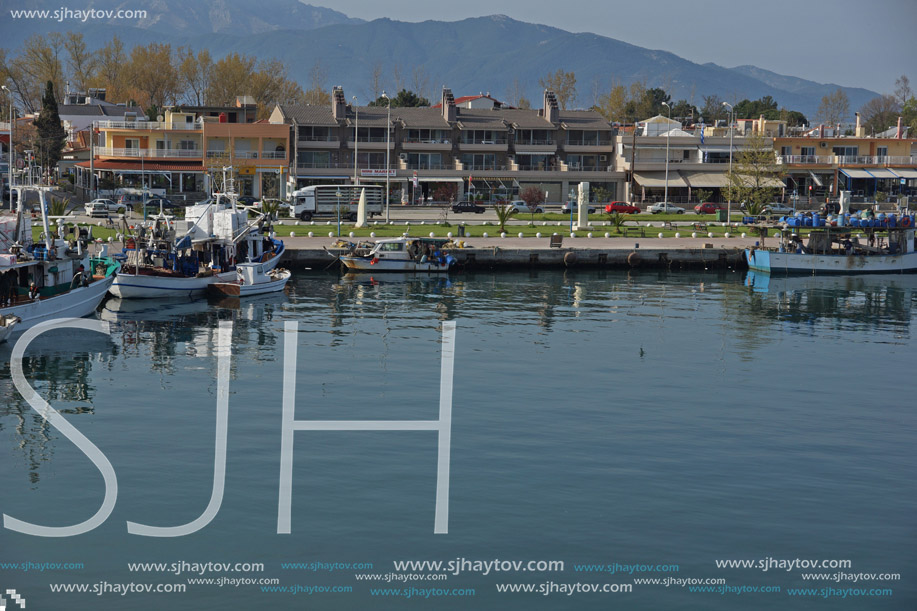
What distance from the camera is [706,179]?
102750 mm

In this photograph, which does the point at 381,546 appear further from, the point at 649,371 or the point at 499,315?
the point at 499,315

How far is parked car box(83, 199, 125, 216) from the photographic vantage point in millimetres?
77875

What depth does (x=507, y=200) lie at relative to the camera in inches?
3883

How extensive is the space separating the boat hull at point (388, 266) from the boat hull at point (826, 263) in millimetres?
20386

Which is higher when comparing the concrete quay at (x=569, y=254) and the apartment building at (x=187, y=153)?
the apartment building at (x=187, y=153)

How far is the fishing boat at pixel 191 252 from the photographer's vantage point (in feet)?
164

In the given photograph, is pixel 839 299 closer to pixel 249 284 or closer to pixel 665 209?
pixel 249 284

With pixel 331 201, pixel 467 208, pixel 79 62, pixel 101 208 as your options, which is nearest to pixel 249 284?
pixel 331 201

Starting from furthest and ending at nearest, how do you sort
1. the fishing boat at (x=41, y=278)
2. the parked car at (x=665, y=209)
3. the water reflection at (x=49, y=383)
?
the parked car at (x=665, y=209) < the fishing boat at (x=41, y=278) < the water reflection at (x=49, y=383)

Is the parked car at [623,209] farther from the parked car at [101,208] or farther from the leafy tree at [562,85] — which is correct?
the leafy tree at [562,85]

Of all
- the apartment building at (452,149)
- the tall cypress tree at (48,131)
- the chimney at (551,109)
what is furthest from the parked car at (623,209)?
the tall cypress tree at (48,131)

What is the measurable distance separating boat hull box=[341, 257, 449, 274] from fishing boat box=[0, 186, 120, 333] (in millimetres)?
16769

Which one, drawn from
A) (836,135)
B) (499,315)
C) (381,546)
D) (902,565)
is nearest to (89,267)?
(499,315)

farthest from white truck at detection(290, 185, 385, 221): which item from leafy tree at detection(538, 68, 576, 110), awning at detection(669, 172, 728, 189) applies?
leafy tree at detection(538, 68, 576, 110)
